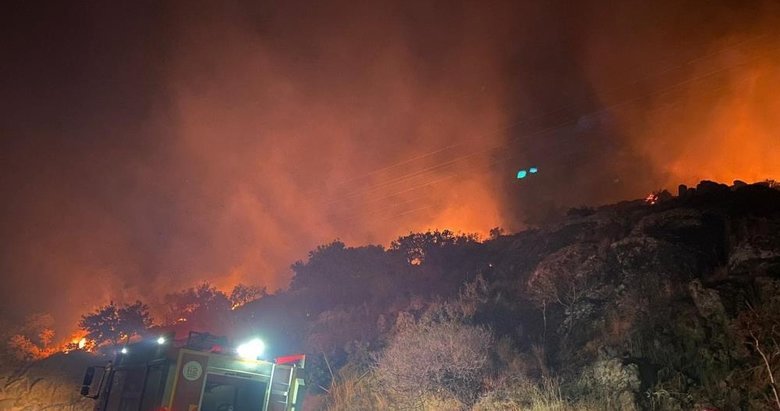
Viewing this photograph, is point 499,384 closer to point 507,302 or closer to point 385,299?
point 507,302

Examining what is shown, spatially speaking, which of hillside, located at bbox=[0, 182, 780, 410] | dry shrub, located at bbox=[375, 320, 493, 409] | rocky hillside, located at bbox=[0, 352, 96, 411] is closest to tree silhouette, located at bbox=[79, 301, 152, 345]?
rocky hillside, located at bbox=[0, 352, 96, 411]

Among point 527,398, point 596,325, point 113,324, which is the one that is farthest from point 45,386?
point 596,325

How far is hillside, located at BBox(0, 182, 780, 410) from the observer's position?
12102 mm

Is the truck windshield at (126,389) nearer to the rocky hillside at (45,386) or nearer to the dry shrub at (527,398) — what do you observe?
the dry shrub at (527,398)

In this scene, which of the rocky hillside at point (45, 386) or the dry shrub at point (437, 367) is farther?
the rocky hillside at point (45, 386)

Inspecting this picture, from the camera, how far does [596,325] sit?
17.1 m

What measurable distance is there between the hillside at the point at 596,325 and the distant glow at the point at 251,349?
6.37 meters

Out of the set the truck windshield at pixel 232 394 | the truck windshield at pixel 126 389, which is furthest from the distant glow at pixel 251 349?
the truck windshield at pixel 126 389

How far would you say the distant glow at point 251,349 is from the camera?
35.9 ft

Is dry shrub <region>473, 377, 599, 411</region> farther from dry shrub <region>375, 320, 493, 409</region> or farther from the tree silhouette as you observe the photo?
the tree silhouette

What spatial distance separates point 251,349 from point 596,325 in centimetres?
1269

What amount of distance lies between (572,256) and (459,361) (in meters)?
9.05

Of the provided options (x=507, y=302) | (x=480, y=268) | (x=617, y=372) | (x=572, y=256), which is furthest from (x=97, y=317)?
(x=617, y=372)

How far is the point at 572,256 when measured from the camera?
2150cm
